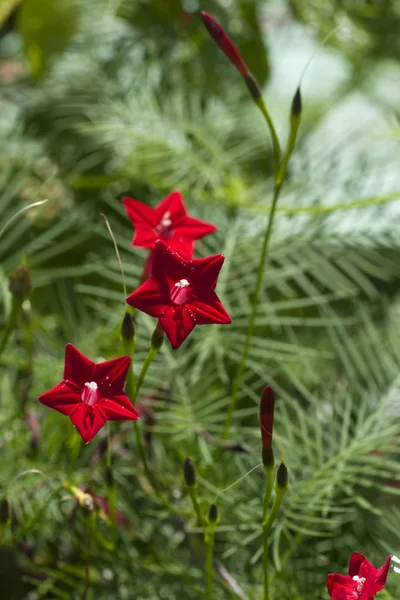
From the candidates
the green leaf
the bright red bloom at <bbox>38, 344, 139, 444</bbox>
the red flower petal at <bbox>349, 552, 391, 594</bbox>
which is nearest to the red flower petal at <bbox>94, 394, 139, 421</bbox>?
the bright red bloom at <bbox>38, 344, 139, 444</bbox>

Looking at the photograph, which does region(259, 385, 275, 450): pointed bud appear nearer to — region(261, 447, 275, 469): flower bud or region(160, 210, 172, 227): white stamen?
region(261, 447, 275, 469): flower bud

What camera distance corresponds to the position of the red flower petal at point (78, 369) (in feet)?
1.05

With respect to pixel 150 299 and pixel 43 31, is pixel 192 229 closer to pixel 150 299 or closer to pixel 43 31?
pixel 150 299

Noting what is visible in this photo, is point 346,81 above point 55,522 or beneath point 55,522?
above

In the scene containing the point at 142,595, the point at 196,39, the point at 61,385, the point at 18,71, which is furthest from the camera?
the point at 18,71

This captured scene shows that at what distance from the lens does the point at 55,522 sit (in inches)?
17.9

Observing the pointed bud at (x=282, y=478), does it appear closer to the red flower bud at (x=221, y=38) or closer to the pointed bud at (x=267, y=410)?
the pointed bud at (x=267, y=410)

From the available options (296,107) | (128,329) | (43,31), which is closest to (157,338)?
(128,329)

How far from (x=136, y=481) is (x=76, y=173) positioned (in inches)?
10.9

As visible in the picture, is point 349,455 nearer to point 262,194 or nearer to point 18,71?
point 262,194

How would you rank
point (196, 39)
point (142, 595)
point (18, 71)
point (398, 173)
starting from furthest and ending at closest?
1. point (18, 71)
2. point (196, 39)
3. point (398, 173)
4. point (142, 595)

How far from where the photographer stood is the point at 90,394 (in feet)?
1.05

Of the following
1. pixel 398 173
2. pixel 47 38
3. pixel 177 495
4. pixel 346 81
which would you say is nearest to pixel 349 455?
pixel 177 495

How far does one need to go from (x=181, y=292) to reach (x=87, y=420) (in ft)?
0.21
